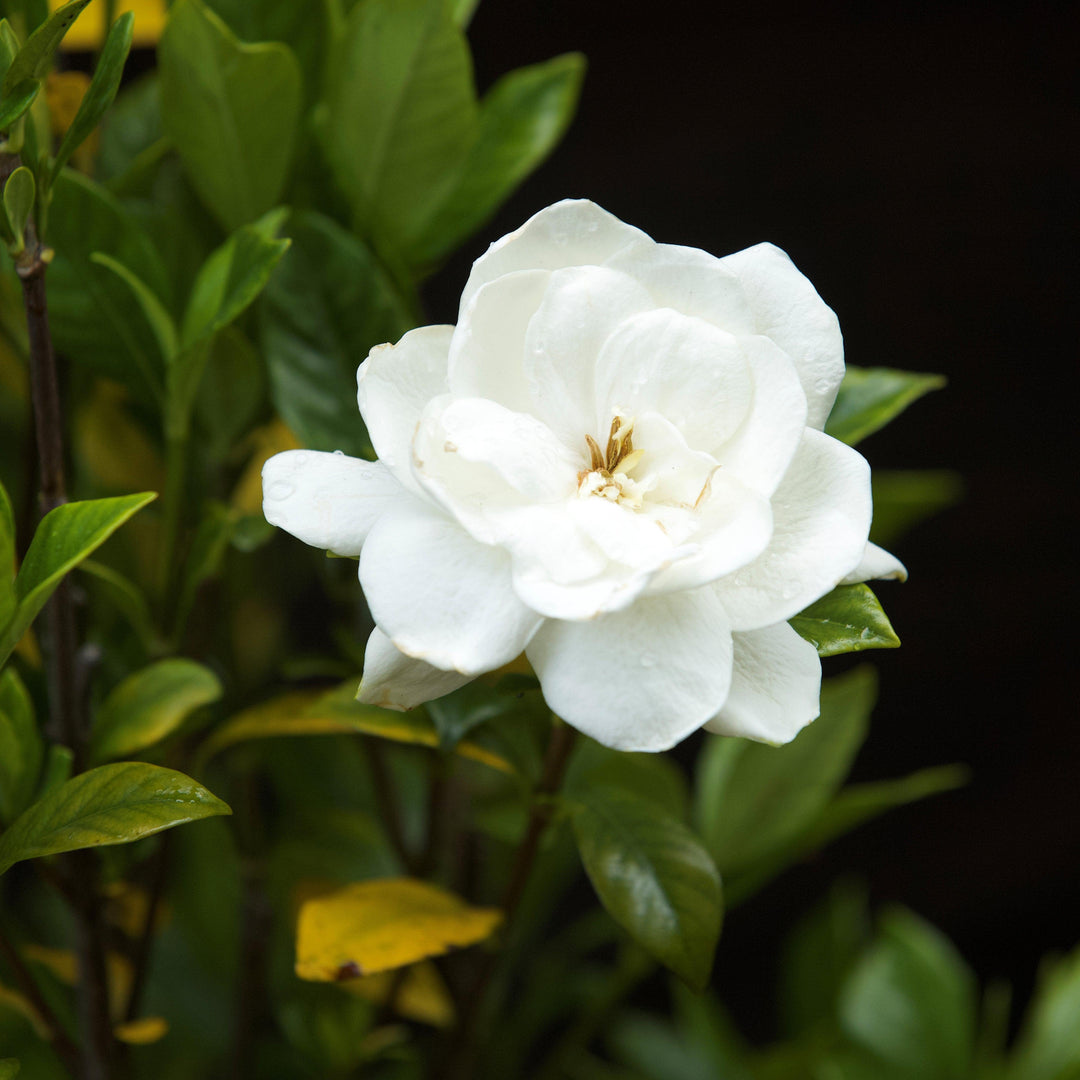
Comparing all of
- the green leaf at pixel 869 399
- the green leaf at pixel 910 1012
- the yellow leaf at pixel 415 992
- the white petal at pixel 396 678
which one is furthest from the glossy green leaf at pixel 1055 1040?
the white petal at pixel 396 678

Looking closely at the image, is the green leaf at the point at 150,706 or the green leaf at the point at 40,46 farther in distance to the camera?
the green leaf at the point at 150,706

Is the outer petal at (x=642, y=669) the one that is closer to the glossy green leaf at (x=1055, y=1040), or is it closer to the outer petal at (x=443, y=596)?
the outer petal at (x=443, y=596)

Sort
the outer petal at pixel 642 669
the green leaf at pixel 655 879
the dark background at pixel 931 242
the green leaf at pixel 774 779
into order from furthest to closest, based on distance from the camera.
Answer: the dark background at pixel 931 242 < the green leaf at pixel 774 779 < the green leaf at pixel 655 879 < the outer petal at pixel 642 669

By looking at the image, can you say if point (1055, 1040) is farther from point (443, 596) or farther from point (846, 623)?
point (443, 596)

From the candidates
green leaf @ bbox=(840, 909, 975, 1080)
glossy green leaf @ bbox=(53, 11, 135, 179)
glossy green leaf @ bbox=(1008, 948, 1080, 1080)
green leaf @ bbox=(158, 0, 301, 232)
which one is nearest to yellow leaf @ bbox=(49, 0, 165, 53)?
green leaf @ bbox=(158, 0, 301, 232)

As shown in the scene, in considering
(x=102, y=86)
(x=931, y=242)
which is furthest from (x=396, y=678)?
(x=931, y=242)
